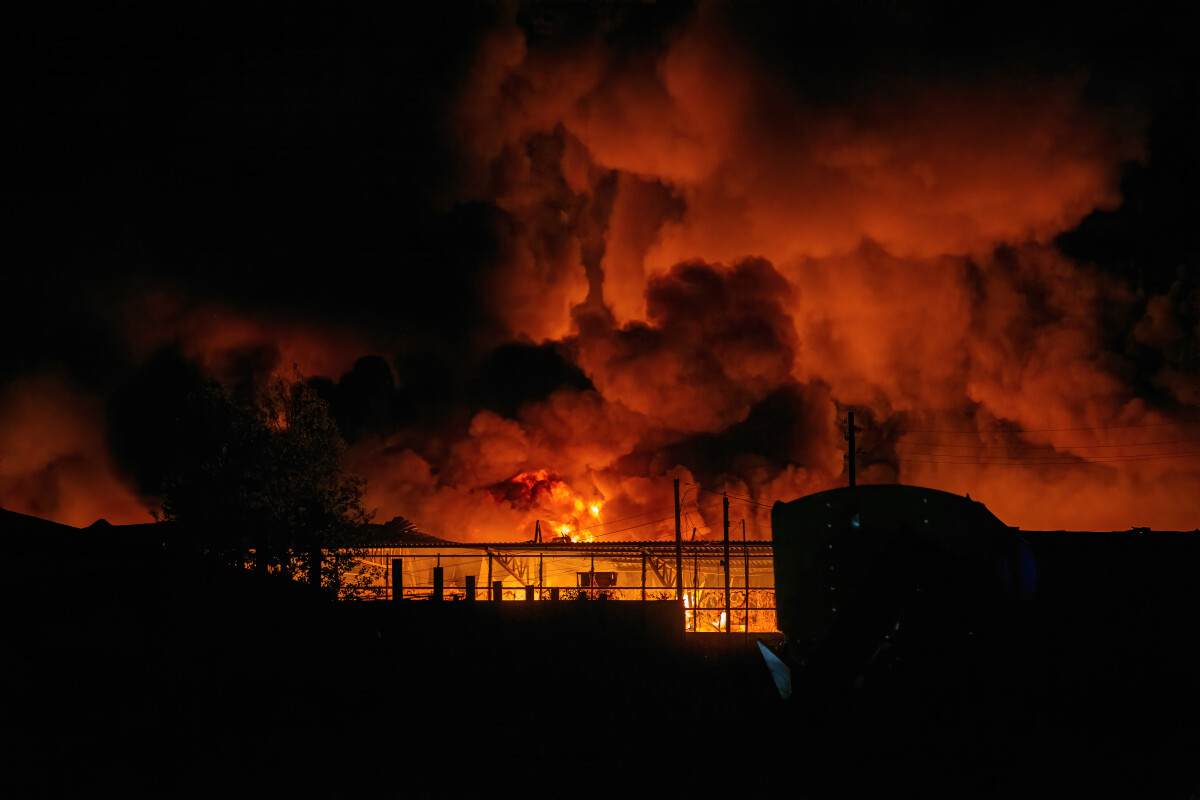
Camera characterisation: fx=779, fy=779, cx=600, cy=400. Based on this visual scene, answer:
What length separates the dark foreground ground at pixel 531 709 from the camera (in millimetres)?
8445

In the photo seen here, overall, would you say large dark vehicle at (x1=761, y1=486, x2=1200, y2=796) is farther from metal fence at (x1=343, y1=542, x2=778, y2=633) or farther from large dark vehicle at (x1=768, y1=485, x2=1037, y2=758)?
metal fence at (x1=343, y1=542, x2=778, y2=633)

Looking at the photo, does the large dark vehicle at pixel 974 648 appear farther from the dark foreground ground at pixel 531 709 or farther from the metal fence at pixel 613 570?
the metal fence at pixel 613 570

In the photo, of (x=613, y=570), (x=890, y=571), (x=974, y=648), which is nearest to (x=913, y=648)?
(x=974, y=648)

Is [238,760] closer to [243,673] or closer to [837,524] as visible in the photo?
[243,673]

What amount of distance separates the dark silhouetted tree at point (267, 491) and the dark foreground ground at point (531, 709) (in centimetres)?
366

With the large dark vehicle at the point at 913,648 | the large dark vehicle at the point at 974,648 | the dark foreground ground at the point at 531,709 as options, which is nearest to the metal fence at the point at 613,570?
the dark foreground ground at the point at 531,709

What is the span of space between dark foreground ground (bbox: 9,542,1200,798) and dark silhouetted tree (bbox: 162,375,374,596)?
12.0 feet

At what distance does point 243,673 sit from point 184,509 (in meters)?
10.7

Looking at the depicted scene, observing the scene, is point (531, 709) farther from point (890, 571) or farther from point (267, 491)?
point (267, 491)

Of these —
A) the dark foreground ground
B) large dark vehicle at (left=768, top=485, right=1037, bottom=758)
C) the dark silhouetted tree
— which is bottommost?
the dark foreground ground

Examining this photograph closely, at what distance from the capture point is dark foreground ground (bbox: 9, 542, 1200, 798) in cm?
845

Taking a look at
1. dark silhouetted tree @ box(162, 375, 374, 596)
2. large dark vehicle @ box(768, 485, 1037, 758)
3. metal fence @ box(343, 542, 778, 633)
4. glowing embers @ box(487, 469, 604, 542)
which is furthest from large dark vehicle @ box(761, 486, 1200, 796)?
glowing embers @ box(487, 469, 604, 542)

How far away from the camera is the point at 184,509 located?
72.5ft

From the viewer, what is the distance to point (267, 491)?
71.9 feet
